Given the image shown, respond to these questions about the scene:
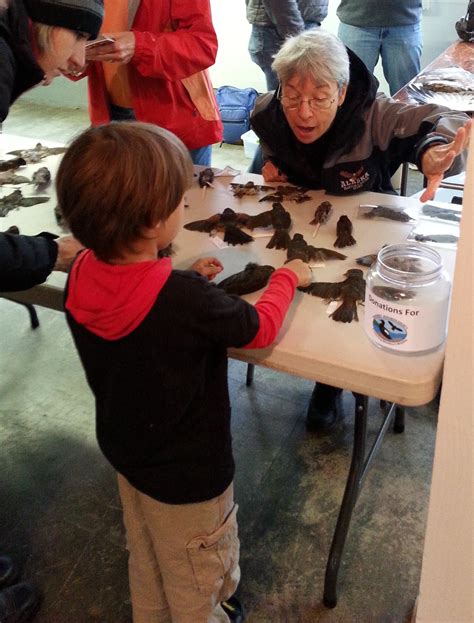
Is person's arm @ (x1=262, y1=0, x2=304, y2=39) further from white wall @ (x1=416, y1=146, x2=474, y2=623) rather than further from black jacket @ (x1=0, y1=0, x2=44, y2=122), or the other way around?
white wall @ (x1=416, y1=146, x2=474, y2=623)

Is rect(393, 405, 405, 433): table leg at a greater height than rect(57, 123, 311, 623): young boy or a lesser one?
lesser

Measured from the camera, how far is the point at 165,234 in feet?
3.68

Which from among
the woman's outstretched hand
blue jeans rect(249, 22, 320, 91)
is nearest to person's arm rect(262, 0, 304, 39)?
blue jeans rect(249, 22, 320, 91)

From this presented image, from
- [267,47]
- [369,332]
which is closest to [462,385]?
[369,332]

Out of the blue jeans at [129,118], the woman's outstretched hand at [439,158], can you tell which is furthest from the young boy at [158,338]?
the blue jeans at [129,118]

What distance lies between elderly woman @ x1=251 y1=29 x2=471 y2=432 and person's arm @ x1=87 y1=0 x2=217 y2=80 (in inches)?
10.8

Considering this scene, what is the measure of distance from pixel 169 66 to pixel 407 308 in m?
1.38

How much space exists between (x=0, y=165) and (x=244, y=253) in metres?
1.13

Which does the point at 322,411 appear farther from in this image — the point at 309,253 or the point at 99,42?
the point at 99,42

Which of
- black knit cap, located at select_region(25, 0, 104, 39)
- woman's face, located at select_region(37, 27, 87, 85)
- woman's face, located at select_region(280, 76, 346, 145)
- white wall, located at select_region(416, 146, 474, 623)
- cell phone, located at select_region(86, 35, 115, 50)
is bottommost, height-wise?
white wall, located at select_region(416, 146, 474, 623)

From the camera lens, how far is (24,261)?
1.35 metres

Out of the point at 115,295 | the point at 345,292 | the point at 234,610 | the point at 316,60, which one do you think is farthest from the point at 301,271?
the point at 234,610

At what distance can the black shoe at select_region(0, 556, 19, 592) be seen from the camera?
69.6 inches

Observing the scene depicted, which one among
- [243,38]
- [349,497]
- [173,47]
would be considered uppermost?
[173,47]
